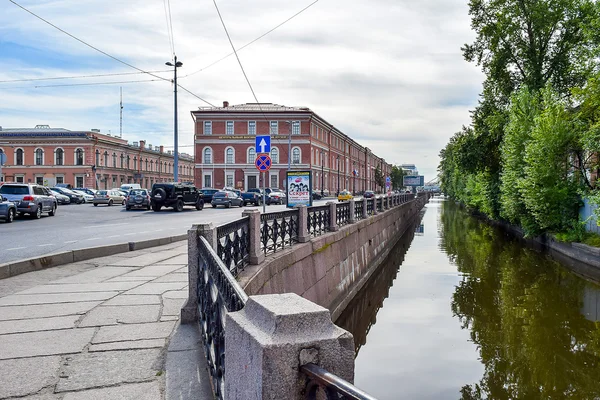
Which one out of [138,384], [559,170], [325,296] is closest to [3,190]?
[325,296]

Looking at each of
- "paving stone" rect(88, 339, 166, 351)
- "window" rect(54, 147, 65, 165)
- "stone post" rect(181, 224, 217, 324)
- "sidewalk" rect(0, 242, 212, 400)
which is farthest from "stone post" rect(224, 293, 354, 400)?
"window" rect(54, 147, 65, 165)

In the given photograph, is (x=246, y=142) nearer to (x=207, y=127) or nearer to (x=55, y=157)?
(x=207, y=127)

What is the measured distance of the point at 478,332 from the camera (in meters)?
11.9

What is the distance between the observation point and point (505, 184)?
1112 inches

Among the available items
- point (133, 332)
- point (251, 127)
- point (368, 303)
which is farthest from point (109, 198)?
point (133, 332)

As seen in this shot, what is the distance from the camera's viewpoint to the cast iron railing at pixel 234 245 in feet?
20.4

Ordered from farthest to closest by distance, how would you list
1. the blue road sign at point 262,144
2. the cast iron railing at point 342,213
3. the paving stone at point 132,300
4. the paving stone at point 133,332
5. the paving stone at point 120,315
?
the blue road sign at point 262,144 → the cast iron railing at point 342,213 → the paving stone at point 132,300 → the paving stone at point 120,315 → the paving stone at point 133,332

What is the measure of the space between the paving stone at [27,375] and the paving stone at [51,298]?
7.81 feet

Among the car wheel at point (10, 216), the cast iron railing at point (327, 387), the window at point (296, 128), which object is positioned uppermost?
the window at point (296, 128)

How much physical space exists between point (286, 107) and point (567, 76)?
1787 inches

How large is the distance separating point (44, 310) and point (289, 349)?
501cm

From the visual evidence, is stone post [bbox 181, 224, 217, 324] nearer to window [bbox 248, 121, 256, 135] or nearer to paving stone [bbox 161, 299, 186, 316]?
paving stone [bbox 161, 299, 186, 316]

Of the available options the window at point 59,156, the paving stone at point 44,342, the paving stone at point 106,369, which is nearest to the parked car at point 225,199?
the paving stone at point 44,342

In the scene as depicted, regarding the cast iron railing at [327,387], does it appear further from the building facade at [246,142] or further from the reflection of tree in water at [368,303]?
the building facade at [246,142]
